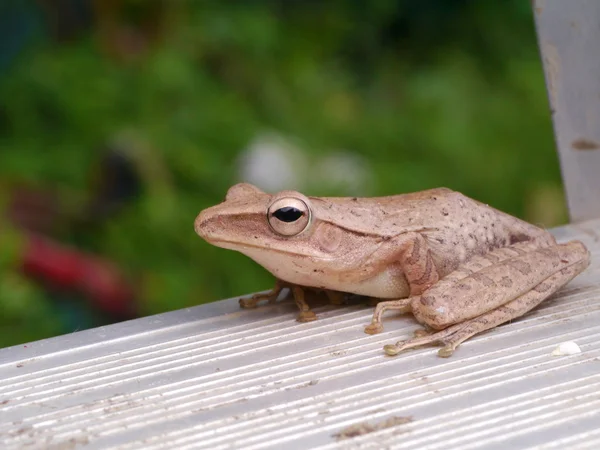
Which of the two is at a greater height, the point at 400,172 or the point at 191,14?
the point at 191,14

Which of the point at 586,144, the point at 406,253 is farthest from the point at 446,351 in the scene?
the point at 586,144

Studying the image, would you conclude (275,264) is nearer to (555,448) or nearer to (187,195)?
(555,448)

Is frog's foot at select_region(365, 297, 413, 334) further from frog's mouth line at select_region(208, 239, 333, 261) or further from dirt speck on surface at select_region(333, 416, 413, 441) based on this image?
dirt speck on surface at select_region(333, 416, 413, 441)

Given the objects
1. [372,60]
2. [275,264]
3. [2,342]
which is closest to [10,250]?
[2,342]

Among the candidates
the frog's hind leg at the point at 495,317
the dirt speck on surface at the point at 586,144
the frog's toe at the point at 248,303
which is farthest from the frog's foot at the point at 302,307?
the dirt speck on surface at the point at 586,144

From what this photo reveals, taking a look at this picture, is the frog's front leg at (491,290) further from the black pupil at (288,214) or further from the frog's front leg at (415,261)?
the black pupil at (288,214)

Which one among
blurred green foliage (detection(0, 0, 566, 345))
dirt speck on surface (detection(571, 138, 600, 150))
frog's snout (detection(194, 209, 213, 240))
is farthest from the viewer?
blurred green foliage (detection(0, 0, 566, 345))

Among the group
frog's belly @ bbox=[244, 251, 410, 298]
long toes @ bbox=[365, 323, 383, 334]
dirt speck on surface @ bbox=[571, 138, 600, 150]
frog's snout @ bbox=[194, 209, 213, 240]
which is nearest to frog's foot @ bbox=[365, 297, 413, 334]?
long toes @ bbox=[365, 323, 383, 334]
